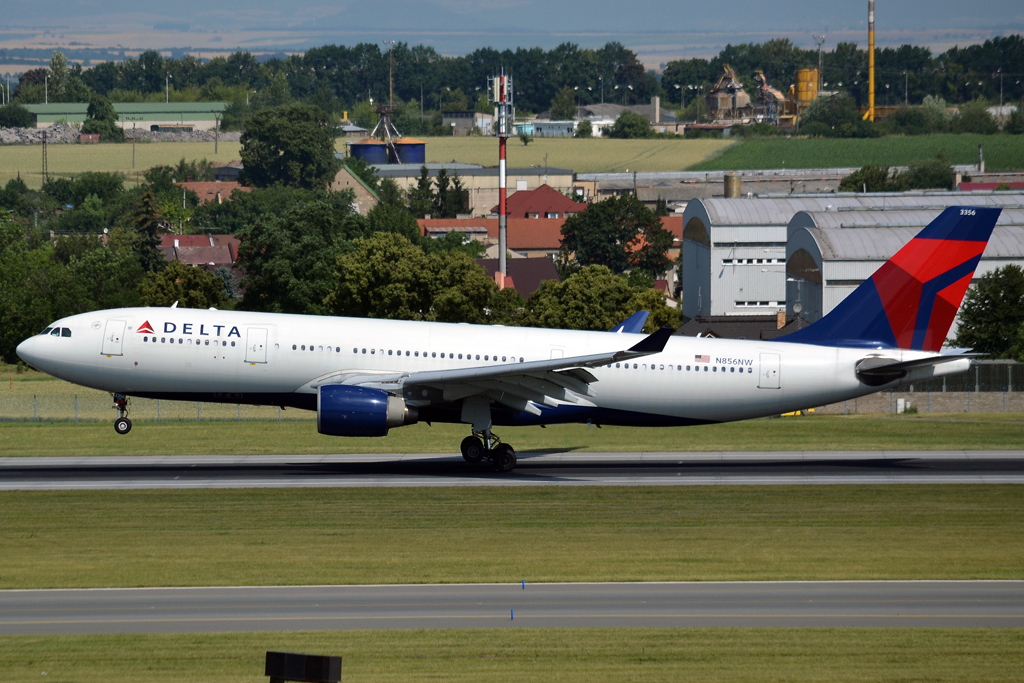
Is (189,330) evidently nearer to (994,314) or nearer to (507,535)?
(507,535)

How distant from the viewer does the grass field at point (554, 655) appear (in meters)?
19.8

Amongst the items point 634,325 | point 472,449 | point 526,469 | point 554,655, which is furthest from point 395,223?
point 554,655

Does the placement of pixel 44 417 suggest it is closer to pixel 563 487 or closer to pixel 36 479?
pixel 36 479

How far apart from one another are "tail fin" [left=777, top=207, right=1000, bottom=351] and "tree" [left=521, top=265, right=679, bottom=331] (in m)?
43.1

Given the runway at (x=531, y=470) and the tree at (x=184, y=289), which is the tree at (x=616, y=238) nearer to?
the tree at (x=184, y=289)

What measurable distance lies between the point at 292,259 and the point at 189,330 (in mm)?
55799

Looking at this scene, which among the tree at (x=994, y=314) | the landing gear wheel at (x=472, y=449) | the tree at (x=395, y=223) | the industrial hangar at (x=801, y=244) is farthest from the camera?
the tree at (x=395, y=223)

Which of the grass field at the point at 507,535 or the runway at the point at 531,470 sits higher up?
the runway at the point at 531,470

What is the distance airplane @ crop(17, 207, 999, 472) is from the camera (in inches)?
1515

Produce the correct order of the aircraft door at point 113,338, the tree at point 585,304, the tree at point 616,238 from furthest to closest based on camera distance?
1. the tree at point 616,238
2. the tree at point 585,304
3. the aircraft door at point 113,338

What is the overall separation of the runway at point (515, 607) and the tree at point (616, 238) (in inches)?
5439

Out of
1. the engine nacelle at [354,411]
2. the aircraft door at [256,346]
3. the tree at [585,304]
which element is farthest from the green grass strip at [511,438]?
the tree at [585,304]

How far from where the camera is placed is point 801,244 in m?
97.9

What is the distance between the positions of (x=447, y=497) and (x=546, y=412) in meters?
5.78
